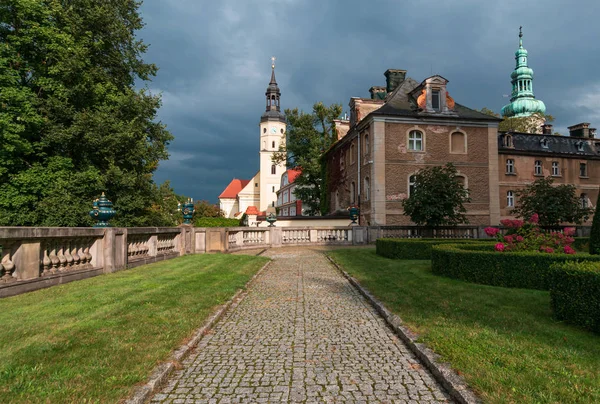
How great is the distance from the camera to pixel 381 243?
56.1 feet

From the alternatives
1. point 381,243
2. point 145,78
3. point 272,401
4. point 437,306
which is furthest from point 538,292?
point 145,78

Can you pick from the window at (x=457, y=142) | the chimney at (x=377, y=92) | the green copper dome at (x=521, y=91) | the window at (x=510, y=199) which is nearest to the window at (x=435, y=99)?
the window at (x=457, y=142)

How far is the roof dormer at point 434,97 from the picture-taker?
2950cm

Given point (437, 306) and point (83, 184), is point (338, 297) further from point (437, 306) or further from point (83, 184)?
point (83, 184)

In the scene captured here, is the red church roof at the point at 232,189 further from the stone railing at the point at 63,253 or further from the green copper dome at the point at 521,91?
the stone railing at the point at 63,253

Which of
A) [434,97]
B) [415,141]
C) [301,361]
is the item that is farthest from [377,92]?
[301,361]

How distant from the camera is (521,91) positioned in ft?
240

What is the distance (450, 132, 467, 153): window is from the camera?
1180 inches

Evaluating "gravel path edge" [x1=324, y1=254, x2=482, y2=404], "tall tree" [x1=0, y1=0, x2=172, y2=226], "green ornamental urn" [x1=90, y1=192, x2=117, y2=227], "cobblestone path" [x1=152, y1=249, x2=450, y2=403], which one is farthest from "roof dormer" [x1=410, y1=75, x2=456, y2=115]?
"gravel path edge" [x1=324, y1=254, x2=482, y2=404]

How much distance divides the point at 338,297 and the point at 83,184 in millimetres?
19721

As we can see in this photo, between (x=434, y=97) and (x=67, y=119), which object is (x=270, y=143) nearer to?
(x=434, y=97)

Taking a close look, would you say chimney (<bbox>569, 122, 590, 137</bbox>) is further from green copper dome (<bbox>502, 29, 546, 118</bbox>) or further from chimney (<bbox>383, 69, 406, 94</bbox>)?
green copper dome (<bbox>502, 29, 546, 118</bbox>)

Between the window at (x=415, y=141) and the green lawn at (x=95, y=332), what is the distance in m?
23.1

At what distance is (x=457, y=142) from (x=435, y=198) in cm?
1176
